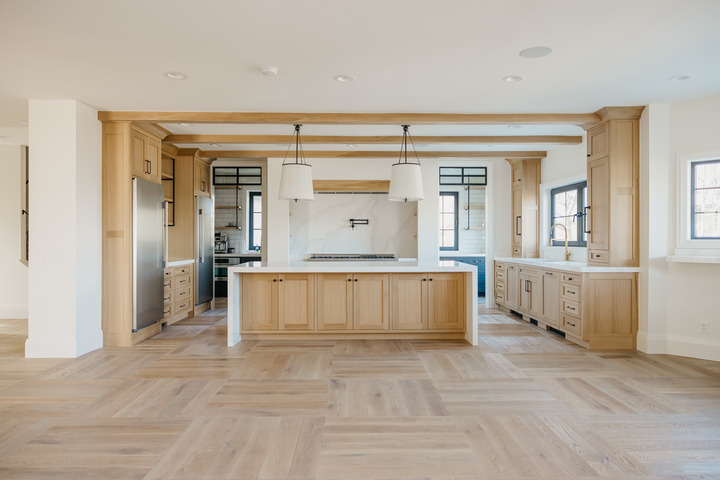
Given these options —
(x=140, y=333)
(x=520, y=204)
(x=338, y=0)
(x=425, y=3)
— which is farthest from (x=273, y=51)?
(x=520, y=204)

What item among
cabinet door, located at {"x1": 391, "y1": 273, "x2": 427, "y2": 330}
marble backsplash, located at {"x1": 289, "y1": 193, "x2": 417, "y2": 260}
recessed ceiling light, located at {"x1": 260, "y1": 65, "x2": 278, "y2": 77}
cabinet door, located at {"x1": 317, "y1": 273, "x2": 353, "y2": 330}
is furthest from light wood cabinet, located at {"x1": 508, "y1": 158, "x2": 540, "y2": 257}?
recessed ceiling light, located at {"x1": 260, "y1": 65, "x2": 278, "y2": 77}

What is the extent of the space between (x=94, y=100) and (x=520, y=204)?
6173 millimetres

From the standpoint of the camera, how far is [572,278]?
487cm

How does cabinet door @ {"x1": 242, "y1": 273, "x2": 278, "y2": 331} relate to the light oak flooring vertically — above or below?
above

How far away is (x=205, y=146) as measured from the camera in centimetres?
677

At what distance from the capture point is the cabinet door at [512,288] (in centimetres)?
652

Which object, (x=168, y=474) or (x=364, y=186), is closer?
(x=168, y=474)

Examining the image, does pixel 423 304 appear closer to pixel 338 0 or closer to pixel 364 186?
pixel 364 186

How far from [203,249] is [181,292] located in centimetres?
84

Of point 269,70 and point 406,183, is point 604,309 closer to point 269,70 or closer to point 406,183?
point 406,183

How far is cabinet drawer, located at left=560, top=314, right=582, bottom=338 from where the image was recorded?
15.6 ft

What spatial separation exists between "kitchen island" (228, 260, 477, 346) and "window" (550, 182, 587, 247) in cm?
226

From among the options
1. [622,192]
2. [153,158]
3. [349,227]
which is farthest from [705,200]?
[153,158]

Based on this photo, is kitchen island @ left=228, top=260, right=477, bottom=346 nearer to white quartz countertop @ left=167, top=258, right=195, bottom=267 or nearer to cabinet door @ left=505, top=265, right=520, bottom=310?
A: white quartz countertop @ left=167, top=258, right=195, bottom=267
